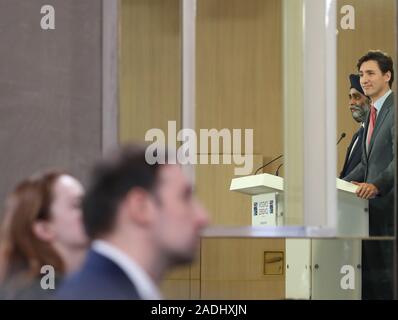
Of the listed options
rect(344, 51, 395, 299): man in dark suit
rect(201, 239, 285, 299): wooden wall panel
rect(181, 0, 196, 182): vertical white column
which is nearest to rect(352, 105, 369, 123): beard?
rect(344, 51, 395, 299): man in dark suit

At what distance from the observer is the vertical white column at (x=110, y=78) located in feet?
13.8

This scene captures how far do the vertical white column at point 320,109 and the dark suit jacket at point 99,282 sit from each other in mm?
2400

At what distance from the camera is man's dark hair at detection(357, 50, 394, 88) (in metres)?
5.48

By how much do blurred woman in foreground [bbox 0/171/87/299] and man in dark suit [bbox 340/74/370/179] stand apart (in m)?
2.78

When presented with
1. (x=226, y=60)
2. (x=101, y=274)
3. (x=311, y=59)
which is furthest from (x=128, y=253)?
(x=226, y=60)

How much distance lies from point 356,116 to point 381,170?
1070mm

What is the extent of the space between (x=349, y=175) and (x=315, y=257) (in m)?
0.70

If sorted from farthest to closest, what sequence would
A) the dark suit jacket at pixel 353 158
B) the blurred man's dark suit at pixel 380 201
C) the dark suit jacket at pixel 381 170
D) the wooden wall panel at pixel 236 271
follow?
the wooden wall panel at pixel 236 271
the dark suit jacket at pixel 353 158
the dark suit jacket at pixel 381 170
the blurred man's dark suit at pixel 380 201

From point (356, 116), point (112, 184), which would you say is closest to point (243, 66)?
point (356, 116)

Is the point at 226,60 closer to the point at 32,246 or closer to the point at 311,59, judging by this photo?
the point at 311,59

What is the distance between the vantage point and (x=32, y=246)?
258cm

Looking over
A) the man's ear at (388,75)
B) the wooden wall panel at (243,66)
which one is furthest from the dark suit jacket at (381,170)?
the wooden wall panel at (243,66)

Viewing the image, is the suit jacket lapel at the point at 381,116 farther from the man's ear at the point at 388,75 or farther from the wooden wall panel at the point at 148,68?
the wooden wall panel at the point at 148,68

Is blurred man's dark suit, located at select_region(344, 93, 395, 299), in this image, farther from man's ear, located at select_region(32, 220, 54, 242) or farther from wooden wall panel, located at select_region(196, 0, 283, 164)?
man's ear, located at select_region(32, 220, 54, 242)
